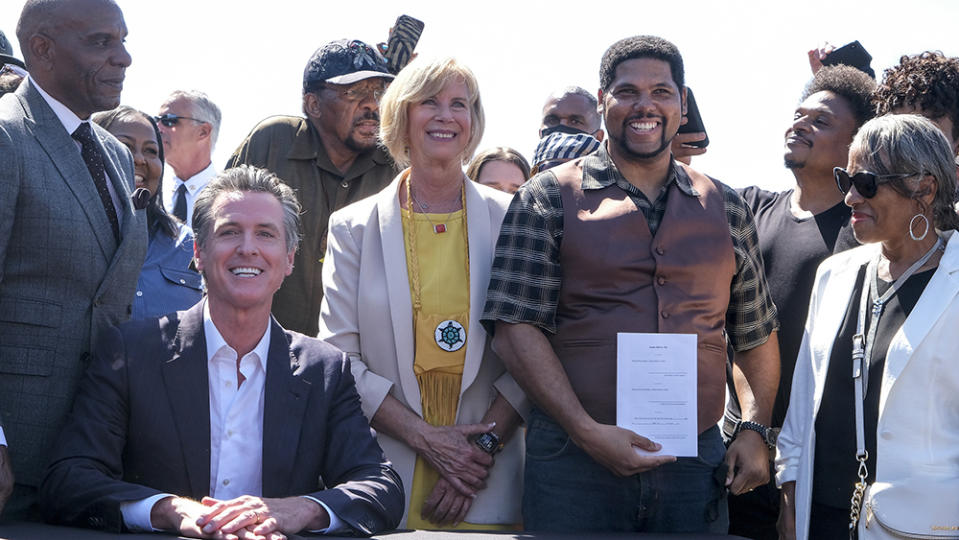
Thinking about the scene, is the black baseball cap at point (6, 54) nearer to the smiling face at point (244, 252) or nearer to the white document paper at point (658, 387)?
the smiling face at point (244, 252)

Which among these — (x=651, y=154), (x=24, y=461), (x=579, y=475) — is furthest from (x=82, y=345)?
(x=651, y=154)

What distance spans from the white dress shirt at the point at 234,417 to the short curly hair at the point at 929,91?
2903mm

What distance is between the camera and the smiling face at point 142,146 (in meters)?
4.99

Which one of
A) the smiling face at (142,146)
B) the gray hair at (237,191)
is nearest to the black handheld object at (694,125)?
the gray hair at (237,191)

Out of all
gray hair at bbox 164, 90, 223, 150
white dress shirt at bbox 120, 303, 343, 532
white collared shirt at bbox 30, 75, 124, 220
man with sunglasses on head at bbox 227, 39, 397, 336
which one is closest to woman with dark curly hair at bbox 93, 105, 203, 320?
man with sunglasses on head at bbox 227, 39, 397, 336

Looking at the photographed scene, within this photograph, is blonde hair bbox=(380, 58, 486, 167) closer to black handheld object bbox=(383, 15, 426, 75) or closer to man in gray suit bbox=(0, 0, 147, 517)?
man in gray suit bbox=(0, 0, 147, 517)

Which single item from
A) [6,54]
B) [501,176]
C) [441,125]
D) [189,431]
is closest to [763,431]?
[441,125]

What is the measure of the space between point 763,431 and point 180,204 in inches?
177

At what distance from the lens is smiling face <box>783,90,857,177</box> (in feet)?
14.9

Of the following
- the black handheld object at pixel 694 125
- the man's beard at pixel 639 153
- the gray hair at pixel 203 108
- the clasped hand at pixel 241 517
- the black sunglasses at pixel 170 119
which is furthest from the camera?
the gray hair at pixel 203 108

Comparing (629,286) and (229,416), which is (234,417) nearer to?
(229,416)

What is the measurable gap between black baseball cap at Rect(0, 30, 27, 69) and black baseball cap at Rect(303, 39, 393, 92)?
152cm

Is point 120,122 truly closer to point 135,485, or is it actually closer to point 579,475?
point 135,485

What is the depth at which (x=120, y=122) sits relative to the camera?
16.7ft
